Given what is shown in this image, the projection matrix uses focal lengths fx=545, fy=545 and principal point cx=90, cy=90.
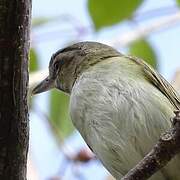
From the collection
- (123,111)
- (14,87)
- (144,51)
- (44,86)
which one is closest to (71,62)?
(44,86)

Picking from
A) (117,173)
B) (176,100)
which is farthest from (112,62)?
(117,173)

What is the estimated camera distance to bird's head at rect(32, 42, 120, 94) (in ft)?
10.5

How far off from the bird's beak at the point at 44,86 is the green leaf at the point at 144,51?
538 mm

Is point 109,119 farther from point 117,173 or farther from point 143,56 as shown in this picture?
point 143,56

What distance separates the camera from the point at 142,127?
2.49m

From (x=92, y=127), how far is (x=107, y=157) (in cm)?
16

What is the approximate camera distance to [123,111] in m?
2.51

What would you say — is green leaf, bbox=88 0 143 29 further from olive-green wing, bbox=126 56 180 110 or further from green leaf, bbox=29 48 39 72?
green leaf, bbox=29 48 39 72

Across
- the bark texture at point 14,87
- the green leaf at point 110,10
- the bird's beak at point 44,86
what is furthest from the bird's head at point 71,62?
the bark texture at point 14,87

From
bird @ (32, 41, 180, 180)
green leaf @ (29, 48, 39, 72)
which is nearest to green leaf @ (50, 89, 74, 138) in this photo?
green leaf @ (29, 48, 39, 72)

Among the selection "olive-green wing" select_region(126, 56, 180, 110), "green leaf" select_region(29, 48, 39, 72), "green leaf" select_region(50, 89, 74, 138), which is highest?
"green leaf" select_region(29, 48, 39, 72)

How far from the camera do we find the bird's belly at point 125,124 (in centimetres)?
249

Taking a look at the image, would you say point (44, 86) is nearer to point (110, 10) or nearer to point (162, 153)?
point (110, 10)

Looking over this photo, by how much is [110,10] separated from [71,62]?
2.39ft
